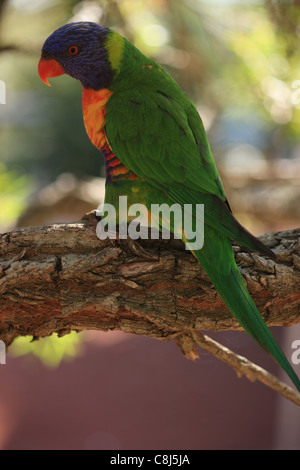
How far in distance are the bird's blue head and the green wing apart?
97 millimetres

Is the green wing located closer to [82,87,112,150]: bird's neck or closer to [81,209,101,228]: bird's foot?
[82,87,112,150]: bird's neck

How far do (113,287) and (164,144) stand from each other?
382 millimetres

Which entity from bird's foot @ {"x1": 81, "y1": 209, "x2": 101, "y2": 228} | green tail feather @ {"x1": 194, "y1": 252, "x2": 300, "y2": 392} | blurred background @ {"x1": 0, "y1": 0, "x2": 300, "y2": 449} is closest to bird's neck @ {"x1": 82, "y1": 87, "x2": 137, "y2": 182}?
bird's foot @ {"x1": 81, "y1": 209, "x2": 101, "y2": 228}

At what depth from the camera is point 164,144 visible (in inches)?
46.3

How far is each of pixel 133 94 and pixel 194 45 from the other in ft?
5.19

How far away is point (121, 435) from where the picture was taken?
123 inches

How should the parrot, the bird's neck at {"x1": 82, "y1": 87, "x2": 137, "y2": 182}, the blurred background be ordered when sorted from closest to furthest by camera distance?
the parrot < the bird's neck at {"x1": 82, "y1": 87, "x2": 137, "y2": 182} < the blurred background

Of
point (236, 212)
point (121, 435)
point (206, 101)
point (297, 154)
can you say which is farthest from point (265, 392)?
point (297, 154)

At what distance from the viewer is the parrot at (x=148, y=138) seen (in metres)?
1.06

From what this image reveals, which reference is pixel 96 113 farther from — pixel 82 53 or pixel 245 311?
pixel 245 311

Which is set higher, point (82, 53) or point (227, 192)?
point (227, 192)

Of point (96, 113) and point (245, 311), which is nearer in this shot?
Result: point (245, 311)

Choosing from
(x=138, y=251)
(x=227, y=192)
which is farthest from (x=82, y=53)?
(x=227, y=192)

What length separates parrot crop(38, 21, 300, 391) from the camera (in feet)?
3.47
